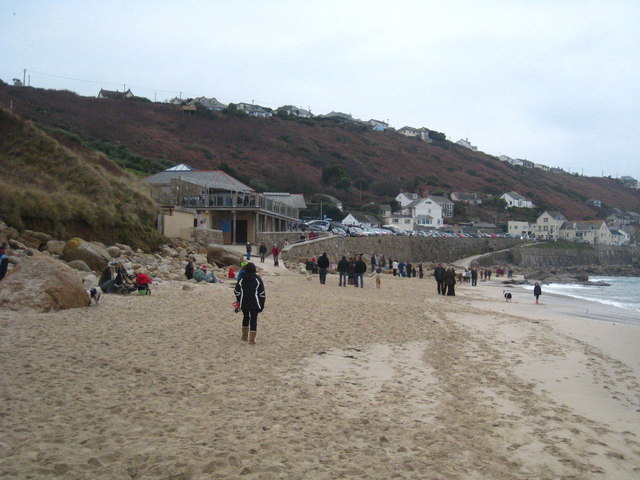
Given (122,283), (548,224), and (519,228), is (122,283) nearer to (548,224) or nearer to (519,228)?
(519,228)

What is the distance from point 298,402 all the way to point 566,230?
337 ft

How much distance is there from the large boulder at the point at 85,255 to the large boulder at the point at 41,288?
512 centimetres

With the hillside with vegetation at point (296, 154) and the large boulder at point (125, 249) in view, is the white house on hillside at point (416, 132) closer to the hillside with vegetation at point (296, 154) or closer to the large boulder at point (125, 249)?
the hillside with vegetation at point (296, 154)

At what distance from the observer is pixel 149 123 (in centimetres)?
10156

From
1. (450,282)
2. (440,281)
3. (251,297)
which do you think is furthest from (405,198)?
(251,297)

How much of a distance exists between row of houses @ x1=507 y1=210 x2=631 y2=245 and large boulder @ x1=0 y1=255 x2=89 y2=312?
91526 millimetres

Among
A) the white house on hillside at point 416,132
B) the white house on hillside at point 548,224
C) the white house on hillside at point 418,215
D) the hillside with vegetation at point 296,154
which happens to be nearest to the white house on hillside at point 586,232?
the white house on hillside at point 548,224

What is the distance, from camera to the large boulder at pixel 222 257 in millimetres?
22469

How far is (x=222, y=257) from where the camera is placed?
74.0 ft

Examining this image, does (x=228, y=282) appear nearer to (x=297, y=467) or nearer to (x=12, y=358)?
(x=12, y=358)

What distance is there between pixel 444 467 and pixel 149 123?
107057 mm

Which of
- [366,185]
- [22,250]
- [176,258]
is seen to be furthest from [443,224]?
[22,250]

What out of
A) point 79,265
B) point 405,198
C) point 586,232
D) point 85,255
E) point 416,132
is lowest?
point 79,265

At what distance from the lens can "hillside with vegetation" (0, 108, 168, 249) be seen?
60.6 feet
